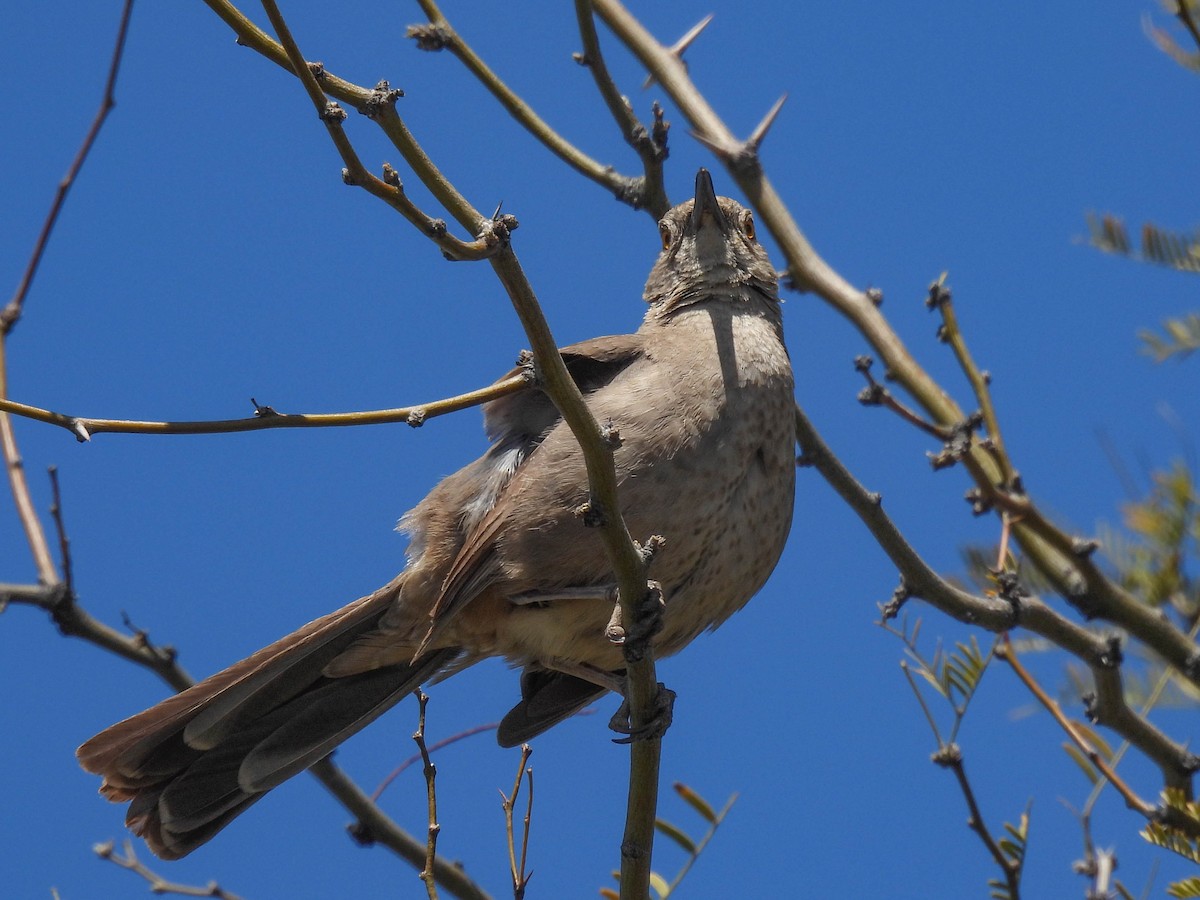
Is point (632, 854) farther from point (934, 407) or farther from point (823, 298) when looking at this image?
point (823, 298)

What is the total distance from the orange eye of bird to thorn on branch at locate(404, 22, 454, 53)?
1.52 meters

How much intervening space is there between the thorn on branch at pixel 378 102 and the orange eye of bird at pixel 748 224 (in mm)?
3051

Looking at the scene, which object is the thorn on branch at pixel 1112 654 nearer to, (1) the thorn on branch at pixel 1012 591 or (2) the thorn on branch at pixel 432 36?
(1) the thorn on branch at pixel 1012 591

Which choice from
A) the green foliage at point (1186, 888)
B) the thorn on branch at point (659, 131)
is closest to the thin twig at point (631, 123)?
the thorn on branch at point (659, 131)

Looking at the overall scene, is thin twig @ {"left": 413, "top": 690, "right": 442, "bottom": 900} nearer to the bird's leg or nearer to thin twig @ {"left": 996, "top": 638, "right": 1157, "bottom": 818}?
the bird's leg

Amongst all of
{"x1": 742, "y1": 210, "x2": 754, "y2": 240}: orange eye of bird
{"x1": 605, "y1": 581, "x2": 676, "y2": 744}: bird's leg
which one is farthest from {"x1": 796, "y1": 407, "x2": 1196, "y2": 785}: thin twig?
{"x1": 742, "y1": 210, "x2": 754, "y2": 240}: orange eye of bird

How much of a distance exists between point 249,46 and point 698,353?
87.2 inches

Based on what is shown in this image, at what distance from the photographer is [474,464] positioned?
484 cm

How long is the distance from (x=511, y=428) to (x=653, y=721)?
54.5 inches

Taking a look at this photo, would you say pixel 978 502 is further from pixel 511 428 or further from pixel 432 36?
pixel 432 36

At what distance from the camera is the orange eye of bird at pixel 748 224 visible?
18.2 feet

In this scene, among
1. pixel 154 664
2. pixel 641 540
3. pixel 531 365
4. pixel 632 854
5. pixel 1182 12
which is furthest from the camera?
pixel 154 664

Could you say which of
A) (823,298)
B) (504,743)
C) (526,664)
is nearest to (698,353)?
(823,298)

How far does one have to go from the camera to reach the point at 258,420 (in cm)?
Result: 283
